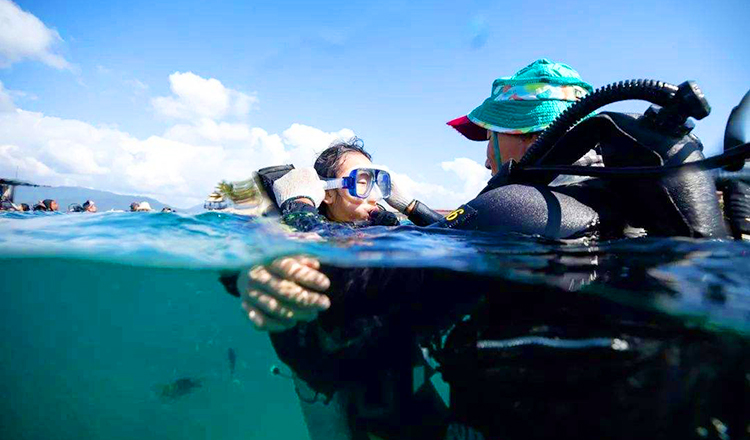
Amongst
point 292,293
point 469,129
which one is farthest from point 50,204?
point 469,129

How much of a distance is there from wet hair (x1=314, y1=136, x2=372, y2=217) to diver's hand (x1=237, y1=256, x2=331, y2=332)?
180 cm

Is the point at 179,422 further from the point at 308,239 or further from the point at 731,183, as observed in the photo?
the point at 731,183

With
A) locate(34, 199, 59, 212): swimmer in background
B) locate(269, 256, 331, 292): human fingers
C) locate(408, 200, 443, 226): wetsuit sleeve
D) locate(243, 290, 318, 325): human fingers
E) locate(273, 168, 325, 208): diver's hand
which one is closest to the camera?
locate(243, 290, 318, 325): human fingers

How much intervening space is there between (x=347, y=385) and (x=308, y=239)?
5.14ft

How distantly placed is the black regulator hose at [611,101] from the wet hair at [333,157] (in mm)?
3286

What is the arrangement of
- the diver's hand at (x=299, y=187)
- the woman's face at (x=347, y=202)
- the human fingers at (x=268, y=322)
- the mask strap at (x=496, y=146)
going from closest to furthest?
the human fingers at (x=268, y=322) < the mask strap at (x=496, y=146) < the diver's hand at (x=299, y=187) < the woman's face at (x=347, y=202)

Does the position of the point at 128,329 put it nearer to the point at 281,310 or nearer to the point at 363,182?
the point at 363,182

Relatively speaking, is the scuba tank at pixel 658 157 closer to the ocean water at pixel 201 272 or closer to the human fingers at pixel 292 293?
the ocean water at pixel 201 272

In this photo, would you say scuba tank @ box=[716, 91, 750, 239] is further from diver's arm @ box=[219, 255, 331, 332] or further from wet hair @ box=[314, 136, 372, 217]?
wet hair @ box=[314, 136, 372, 217]

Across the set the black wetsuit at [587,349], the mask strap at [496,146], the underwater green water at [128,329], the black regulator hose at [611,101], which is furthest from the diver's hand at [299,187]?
the underwater green water at [128,329]

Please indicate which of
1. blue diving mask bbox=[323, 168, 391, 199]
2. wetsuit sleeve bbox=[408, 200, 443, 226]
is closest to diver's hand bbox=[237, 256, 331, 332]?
blue diving mask bbox=[323, 168, 391, 199]

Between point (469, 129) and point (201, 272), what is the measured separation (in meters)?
4.75

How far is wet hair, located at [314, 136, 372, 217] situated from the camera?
555 centimetres

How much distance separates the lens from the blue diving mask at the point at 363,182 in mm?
5215
